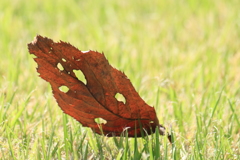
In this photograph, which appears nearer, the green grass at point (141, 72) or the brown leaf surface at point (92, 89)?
the brown leaf surface at point (92, 89)

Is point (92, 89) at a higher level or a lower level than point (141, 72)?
lower

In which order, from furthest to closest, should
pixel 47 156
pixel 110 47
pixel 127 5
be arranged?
pixel 127 5 → pixel 110 47 → pixel 47 156

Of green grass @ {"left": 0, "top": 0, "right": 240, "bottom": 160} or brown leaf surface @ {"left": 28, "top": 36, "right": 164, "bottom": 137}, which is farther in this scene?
green grass @ {"left": 0, "top": 0, "right": 240, "bottom": 160}

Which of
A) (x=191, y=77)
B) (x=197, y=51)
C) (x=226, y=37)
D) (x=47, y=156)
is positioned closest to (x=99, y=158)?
(x=47, y=156)

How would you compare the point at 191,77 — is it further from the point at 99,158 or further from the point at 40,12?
the point at 40,12
